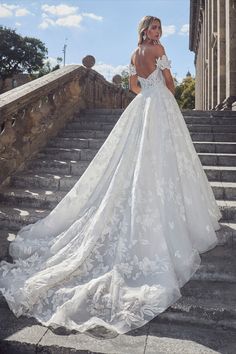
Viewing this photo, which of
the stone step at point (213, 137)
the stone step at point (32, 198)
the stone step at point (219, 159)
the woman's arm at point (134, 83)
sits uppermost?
the woman's arm at point (134, 83)

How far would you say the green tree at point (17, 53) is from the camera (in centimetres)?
5456

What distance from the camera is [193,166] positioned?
13.4 feet

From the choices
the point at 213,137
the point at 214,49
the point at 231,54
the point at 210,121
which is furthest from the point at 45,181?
the point at 214,49

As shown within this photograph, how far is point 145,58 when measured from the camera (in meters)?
3.99

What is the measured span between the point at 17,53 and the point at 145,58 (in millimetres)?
56082

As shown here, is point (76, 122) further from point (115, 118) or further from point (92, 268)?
point (92, 268)

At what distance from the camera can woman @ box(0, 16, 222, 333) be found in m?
3.00

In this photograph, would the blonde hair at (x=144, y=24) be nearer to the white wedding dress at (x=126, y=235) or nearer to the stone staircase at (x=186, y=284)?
the white wedding dress at (x=126, y=235)

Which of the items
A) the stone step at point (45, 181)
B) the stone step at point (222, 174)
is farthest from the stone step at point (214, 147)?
the stone step at point (45, 181)

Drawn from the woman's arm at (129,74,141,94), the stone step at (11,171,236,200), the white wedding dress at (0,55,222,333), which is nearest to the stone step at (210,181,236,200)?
the stone step at (11,171,236,200)

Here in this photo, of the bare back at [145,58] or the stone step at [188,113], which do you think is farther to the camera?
the stone step at [188,113]

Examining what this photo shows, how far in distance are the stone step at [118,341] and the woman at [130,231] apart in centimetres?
8

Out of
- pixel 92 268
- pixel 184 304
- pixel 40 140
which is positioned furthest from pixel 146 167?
pixel 40 140

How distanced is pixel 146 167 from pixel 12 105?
2.76 m
